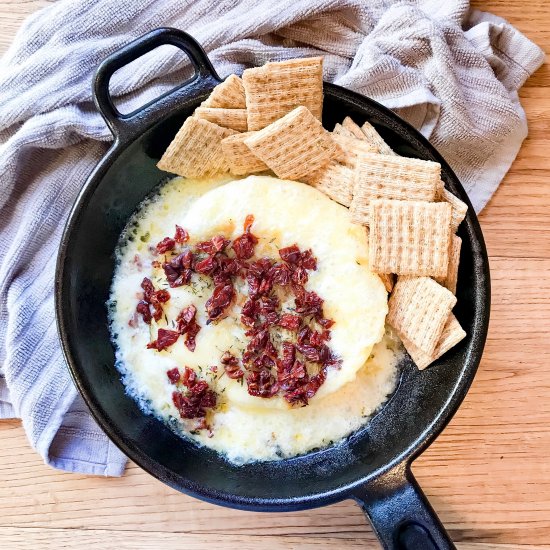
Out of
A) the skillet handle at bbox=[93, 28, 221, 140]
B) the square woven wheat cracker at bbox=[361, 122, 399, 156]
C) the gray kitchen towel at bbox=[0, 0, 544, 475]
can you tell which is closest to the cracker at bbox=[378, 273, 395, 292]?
the square woven wheat cracker at bbox=[361, 122, 399, 156]

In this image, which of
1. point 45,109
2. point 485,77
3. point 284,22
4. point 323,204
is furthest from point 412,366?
point 45,109

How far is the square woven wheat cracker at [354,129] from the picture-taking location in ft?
6.88

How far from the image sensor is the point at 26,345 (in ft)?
7.50

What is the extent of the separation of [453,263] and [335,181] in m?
0.43

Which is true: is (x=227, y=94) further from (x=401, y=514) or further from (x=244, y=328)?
(x=401, y=514)

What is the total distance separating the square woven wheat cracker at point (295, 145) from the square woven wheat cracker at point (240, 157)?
41 mm

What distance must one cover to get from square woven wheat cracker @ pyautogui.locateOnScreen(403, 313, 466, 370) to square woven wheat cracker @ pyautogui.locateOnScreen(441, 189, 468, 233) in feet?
0.88

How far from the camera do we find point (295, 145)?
202 cm

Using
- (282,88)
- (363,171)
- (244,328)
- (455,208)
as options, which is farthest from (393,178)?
(244,328)

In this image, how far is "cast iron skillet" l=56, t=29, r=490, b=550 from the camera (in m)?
1.94

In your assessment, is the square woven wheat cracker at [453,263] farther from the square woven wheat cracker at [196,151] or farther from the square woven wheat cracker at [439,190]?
the square woven wheat cracker at [196,151]

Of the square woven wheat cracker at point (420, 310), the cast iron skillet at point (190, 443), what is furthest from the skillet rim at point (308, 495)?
the square woven wheat cracker at point (420, 310)

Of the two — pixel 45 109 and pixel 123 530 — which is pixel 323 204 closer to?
pixel 45 109

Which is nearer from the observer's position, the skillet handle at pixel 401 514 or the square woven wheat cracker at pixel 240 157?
the skillet handle at pixel 401 514
